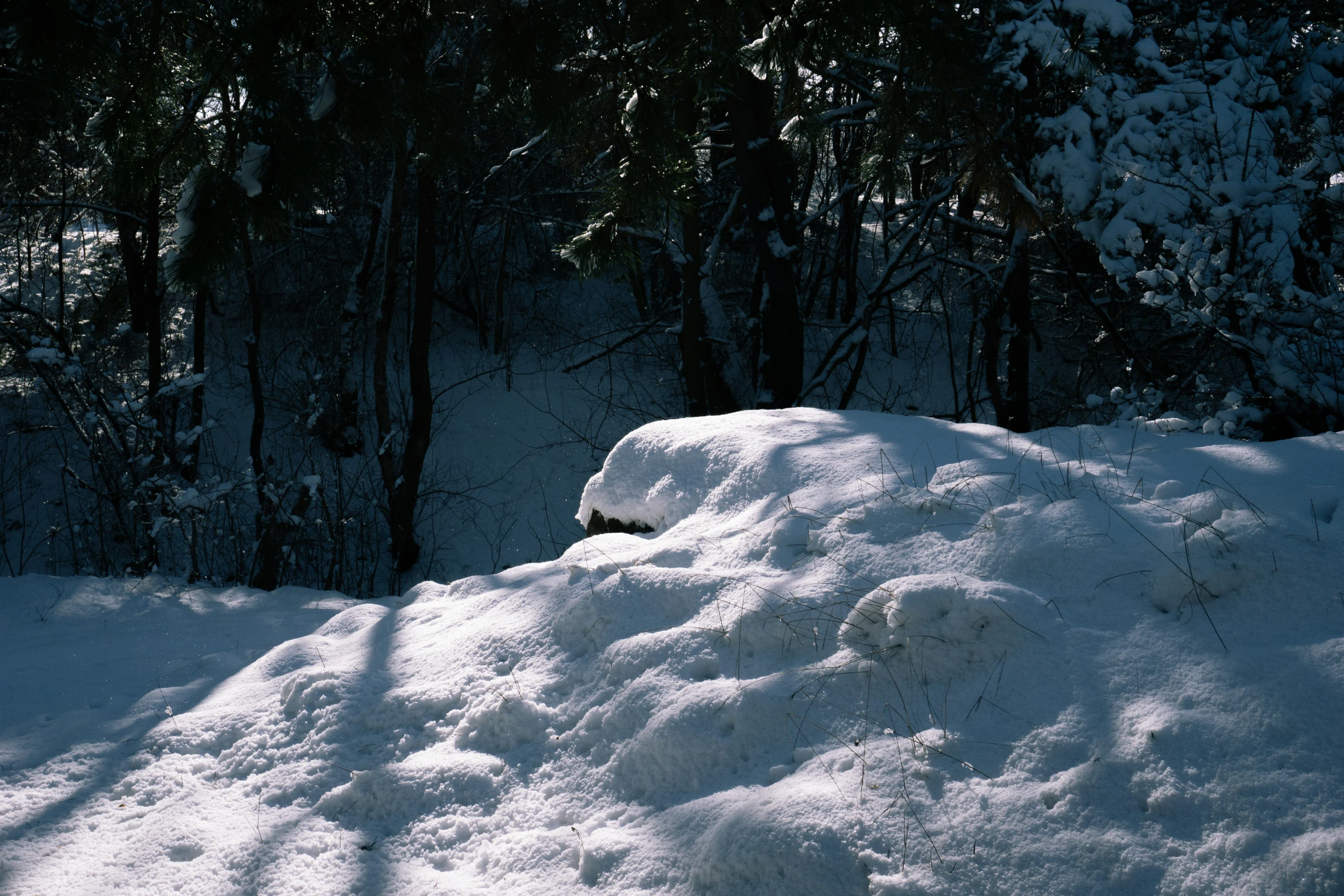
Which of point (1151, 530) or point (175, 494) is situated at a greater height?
point (175, 494)

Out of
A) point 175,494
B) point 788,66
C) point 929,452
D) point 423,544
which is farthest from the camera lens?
point 423,544

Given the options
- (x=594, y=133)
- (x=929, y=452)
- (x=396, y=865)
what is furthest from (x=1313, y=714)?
(x=594, y=133)

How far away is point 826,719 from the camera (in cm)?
240

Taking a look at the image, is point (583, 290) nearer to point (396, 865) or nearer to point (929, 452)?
point (929, 452)

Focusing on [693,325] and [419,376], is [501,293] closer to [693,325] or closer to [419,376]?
[419,376]

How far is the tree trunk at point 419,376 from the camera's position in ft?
Answer: 31.2

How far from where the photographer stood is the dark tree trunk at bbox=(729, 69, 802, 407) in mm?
9414

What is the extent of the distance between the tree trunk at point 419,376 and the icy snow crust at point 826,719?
6621mm

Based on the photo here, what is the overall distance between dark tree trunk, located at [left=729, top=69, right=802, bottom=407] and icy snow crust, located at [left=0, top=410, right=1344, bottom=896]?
641 cm

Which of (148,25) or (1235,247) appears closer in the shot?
(148,25)

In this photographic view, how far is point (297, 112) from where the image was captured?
9.48 ft

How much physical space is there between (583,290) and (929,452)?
47.2ft

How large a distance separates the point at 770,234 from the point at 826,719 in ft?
26.1

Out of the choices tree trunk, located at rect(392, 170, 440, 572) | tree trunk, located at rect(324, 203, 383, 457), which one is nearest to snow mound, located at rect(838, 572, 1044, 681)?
tree trunk, located at rect(392, 170, 440, 572)
